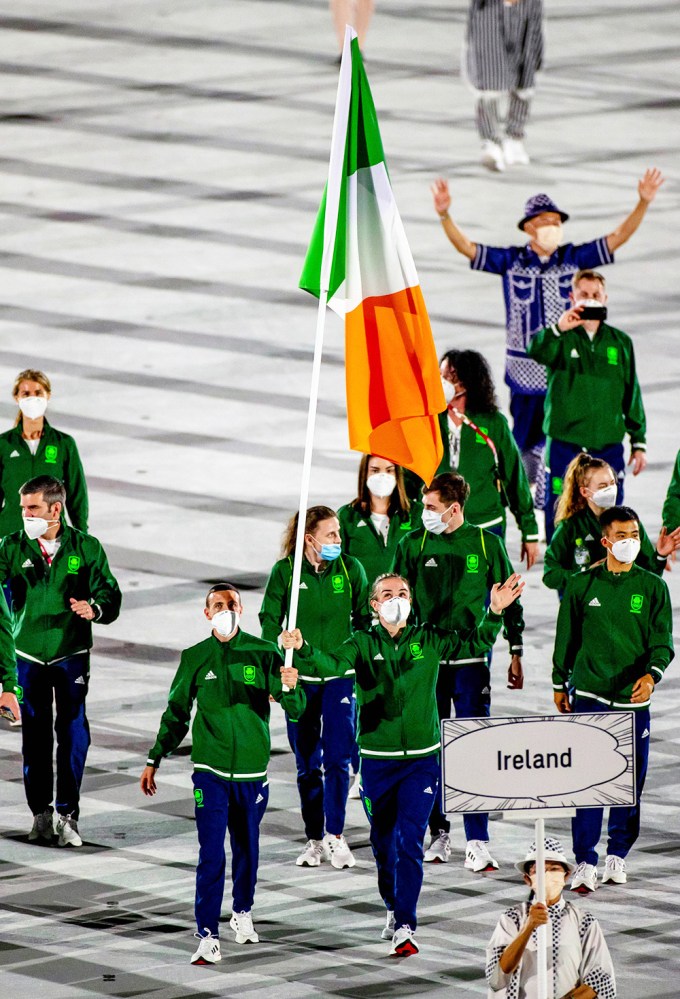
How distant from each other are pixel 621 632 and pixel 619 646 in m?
0.07

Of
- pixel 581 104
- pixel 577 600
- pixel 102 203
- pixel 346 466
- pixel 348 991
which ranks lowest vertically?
pixel 348 991

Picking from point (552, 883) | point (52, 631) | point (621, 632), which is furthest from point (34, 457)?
point (552, 883)

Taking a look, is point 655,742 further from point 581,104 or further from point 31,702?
point 581,104

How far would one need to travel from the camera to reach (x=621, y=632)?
12.0 meters

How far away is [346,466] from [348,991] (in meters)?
8.12

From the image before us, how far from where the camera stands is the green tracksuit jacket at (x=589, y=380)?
15.0 m

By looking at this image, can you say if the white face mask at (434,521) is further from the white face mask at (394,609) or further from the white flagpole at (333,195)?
the white flagpole at (333,195)

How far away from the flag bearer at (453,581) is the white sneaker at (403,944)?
1.18m

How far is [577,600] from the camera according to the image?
12.1 m

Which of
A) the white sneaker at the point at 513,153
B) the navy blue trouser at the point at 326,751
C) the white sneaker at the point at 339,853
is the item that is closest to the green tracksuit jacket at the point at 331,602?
the navy blue trouser at the point at 326,751

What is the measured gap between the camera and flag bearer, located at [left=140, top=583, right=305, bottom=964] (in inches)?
441

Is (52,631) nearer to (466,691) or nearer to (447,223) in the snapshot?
(466,691)

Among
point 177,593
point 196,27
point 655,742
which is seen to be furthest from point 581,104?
point 655,742

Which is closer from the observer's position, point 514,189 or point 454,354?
point 454,354
